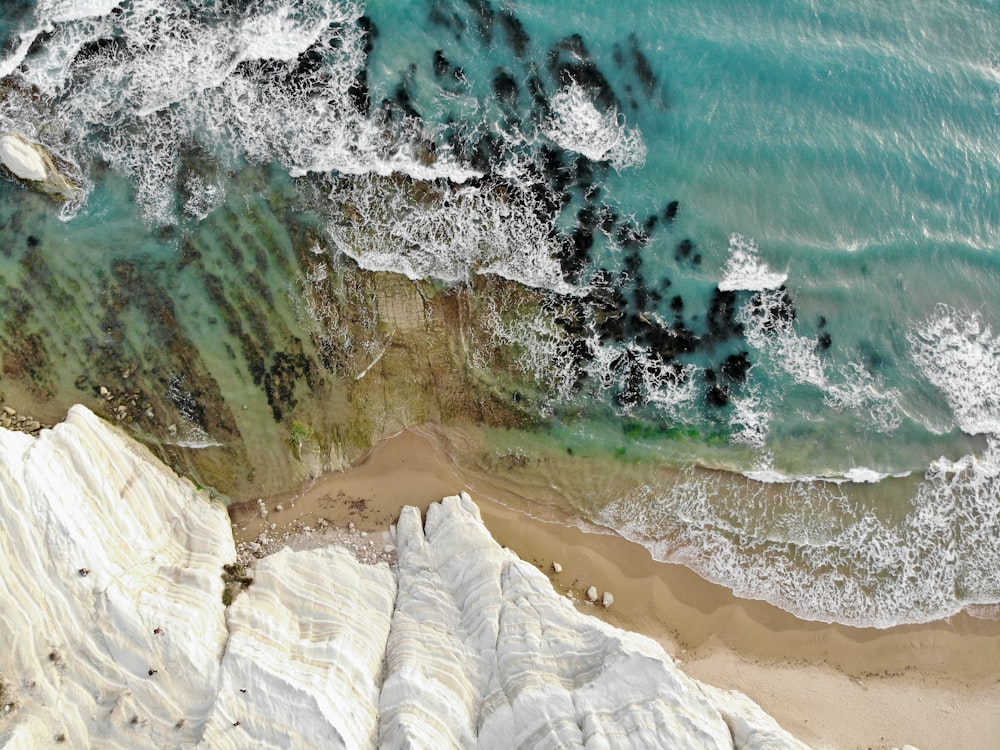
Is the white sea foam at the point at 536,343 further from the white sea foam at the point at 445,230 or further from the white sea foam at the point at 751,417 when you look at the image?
the white sea foam at the point at 751,417

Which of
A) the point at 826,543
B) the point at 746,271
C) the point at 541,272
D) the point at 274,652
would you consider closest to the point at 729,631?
the point at 826,543

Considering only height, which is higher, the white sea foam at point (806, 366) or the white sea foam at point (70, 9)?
the white sea foam at point (70, 9)

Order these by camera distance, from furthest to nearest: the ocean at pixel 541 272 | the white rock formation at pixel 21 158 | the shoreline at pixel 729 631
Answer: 1. the ocean at pixel 541 272
2. the shoreline at pixel 729 631
3. the white rock formation at pixel 21 158

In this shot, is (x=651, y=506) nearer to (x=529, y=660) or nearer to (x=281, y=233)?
(x=529, y=660)

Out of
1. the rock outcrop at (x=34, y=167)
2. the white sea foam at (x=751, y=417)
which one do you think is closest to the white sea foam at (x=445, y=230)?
the white sea foam at (x=751, y=417)

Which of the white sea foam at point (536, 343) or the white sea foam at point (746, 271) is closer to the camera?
the white sea foam at point (536, 343)

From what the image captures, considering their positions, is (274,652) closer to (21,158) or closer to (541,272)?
(541,272)

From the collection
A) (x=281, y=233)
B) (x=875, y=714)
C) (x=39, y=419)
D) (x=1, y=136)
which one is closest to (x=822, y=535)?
(x=875, y=714)
